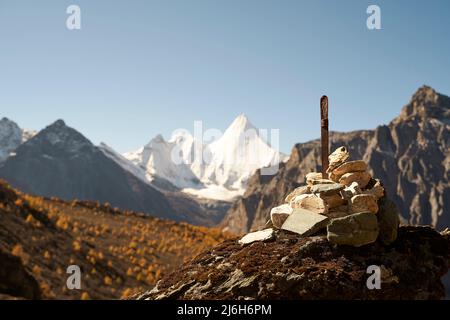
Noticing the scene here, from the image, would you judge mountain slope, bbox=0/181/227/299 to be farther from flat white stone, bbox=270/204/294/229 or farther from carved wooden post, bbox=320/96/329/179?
Result: carved wooden post, bbox=320/96/329/179

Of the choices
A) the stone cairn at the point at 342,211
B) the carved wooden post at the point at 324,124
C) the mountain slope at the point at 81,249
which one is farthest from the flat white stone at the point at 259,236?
the mountain slope at the point at 81,249

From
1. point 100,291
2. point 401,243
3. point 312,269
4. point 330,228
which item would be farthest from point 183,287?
point 100,291

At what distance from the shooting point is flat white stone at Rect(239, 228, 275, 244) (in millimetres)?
12041

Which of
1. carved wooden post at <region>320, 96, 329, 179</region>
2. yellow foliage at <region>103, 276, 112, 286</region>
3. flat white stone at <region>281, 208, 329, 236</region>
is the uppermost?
carved wooden post at <region>320, 96, 329, 179</region>

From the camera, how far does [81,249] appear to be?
32812 millimetres

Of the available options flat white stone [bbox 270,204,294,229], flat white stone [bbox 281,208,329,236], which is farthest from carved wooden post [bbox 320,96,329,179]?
flat white stone [bbox 281,208,329,236]

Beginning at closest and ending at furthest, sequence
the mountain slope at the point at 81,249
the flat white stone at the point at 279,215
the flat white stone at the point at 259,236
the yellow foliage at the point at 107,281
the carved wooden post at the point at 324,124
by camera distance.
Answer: the flat white stone at the point at 259,236 < the flat white stone at the point at 279,215 < the carved wooden post at the point at 324,124 < the mountain slope at the point at 81,249 < the yellow foliage at the point at 107,281

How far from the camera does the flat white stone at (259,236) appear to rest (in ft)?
39.5

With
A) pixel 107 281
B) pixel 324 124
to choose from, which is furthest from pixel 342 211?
pixel 107 281

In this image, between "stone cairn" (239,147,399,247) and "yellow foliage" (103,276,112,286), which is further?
"yellow foliage" (103,276,112,286)

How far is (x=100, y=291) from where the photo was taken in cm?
2764

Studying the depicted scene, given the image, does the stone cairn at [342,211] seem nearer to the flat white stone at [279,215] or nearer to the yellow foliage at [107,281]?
the flat white stone at [279,215]

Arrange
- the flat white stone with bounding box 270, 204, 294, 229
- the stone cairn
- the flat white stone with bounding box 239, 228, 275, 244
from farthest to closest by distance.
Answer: the flat white stone with bounding box 270, 204, 294, 229, the flat white stone with bounding box 239, 228, 275, 244, the stone cairn

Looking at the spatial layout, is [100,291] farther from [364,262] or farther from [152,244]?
[364,262]
